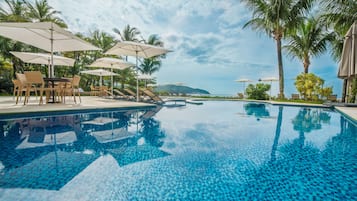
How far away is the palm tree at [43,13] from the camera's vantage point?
15.2 metres

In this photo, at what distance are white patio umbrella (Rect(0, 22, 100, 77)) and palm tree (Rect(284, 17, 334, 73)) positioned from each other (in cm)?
1400

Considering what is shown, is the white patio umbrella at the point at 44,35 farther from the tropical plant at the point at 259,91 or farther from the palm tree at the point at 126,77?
the tropical plant at the point at 259,91

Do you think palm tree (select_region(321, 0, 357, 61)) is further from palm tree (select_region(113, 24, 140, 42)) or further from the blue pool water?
palm tree (select_region(113, 24, 140, 42))

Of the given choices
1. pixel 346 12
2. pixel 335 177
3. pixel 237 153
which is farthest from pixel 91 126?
pixel 346 12

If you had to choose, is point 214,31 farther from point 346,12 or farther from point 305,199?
point 305,199

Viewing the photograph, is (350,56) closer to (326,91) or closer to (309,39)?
(326,91)

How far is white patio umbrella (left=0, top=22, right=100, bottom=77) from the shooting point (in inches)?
206

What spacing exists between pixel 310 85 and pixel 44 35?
585 inches

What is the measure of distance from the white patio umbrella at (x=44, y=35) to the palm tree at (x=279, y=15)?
11.8 m

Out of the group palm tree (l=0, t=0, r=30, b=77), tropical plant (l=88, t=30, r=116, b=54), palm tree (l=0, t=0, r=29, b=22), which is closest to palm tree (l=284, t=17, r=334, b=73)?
tropical plant (l=88, t=30, r=116, b=54)

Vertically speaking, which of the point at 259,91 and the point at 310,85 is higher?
the point at 310,85

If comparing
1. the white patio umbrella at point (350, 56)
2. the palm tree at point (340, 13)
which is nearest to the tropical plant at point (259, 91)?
the palm tree at point (340, 13)

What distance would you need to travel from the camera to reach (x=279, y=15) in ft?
40.4

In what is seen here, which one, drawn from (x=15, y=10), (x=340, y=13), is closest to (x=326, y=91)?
(x=340, y=13)
